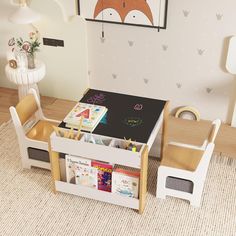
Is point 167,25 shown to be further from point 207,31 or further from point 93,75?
point 93,75

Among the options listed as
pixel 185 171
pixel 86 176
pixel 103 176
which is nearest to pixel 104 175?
pixel 103 176

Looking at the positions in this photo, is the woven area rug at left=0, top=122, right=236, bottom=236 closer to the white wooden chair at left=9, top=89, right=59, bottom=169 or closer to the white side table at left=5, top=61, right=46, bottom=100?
the white wooden chair at left=9, top=89, right=59, bottom=169

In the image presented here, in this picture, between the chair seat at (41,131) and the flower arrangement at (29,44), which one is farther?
the flower arrangement at (29,44)

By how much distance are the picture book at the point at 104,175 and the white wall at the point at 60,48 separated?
1305 mm

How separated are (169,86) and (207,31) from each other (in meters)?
0.56

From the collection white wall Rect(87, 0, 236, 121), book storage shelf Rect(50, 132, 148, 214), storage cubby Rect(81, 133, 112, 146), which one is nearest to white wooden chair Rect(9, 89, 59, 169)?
book storage shelf Rect(50, 132, 148, 214)

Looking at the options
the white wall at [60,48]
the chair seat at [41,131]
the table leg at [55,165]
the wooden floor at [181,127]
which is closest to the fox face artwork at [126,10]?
the white wall at [60,48]

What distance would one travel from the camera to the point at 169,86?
3.53 m

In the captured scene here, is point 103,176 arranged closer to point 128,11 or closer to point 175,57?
point 175,57

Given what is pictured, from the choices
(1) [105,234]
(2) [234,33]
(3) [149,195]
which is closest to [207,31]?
(2) [234,33]

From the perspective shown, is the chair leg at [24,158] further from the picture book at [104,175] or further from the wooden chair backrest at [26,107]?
the picture book at [104,175]

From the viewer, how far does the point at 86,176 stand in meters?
2.66

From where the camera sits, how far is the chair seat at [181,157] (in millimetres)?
2705

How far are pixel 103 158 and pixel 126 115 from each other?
37 centimetres
